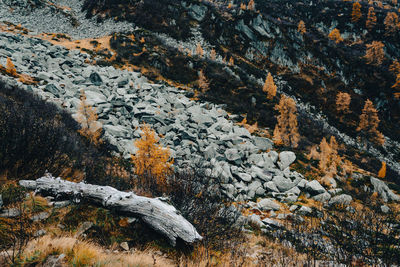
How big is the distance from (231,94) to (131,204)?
109 feet

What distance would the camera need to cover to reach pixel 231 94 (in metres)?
35.2

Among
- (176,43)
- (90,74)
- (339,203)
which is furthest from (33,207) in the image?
(176,43)

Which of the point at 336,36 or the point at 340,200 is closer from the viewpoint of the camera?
the point at 340,200

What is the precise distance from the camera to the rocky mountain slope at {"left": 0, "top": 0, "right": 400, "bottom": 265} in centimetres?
1006

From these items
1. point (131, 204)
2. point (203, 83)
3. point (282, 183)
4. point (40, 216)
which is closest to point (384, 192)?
point (282, 183)

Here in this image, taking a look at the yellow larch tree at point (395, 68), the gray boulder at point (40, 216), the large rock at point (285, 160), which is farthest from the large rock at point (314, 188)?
the yellow larch tree at point (395, 68)

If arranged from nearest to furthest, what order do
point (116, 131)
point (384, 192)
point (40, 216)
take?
point (40, 216) < point (116, 131) < point (384, 192)

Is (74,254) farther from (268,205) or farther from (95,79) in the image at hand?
(95,79)

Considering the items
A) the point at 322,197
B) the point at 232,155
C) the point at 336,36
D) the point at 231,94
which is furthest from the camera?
the point at 336,36

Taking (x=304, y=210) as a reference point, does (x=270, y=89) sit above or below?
below

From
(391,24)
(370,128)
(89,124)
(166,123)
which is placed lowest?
(166,123)

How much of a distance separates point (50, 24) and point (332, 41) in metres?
91.9

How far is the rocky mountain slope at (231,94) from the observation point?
1006 centimetres

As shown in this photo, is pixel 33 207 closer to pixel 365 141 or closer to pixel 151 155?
pixel 151 155
